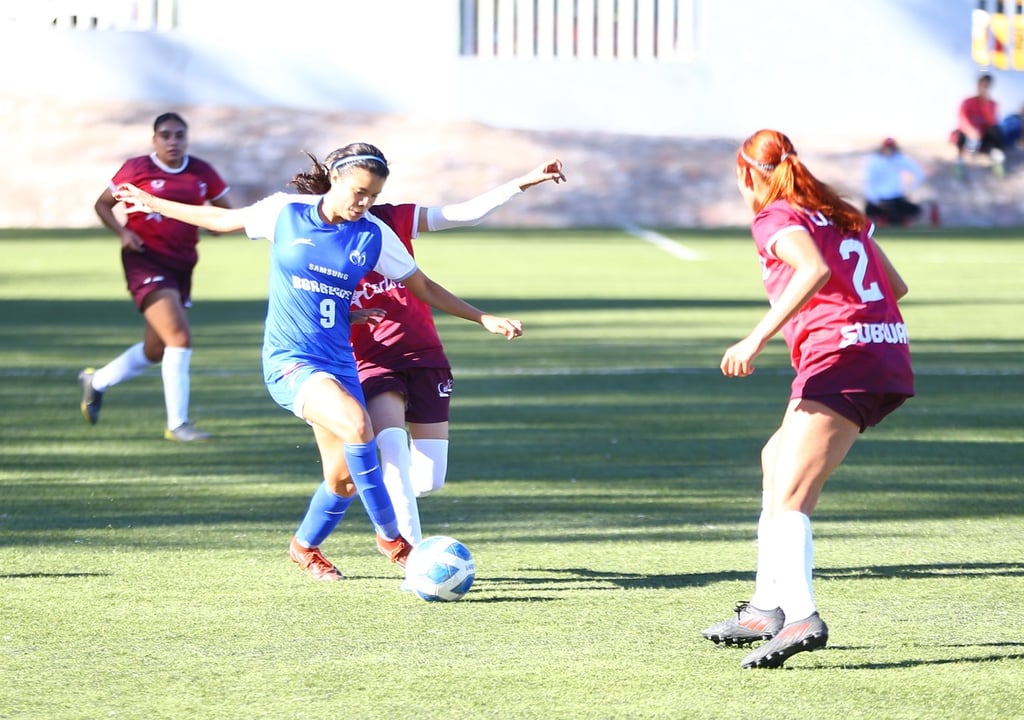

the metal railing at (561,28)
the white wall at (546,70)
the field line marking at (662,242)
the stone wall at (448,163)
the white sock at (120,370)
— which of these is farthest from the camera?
the metal railing at (561,28)

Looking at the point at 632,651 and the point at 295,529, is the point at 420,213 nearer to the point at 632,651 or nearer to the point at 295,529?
the point at 295,529

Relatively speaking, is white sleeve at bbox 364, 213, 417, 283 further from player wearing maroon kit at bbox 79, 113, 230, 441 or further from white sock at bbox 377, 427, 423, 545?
player wearing maroon kit at bbox 79, 113, 230, 441

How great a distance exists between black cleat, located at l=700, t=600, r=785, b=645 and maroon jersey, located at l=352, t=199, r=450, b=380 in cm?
181

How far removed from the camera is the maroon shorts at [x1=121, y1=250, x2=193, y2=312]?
11273 mm

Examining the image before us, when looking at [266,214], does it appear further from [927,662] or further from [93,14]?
[93,14]

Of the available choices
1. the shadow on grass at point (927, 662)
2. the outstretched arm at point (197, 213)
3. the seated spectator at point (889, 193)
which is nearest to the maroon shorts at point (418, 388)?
the outstretched arm at point (197, 213)

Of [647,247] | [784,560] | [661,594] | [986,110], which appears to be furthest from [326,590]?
[986,110]

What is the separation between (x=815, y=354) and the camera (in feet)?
19.4

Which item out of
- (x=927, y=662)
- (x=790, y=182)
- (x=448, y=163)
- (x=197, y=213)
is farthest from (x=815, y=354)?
(x=448, y=163)

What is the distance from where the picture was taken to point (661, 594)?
699 centimetres

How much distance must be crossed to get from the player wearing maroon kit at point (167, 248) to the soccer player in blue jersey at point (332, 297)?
4122 millimetres

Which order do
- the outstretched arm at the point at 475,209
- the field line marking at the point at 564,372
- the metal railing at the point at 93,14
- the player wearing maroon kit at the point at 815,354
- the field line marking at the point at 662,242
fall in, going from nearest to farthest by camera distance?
the player wearing maroon kit at the point at 815,354 → the outstretched arm at the point at 475,209 → the field line marking at the point at 564,372 → the field line marking at the point at 662,242 → the metal railing at the point at 93,14

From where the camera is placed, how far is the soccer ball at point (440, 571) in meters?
6.74

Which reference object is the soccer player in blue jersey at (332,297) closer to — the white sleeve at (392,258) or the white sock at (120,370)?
the white sleeve at (392,258)
